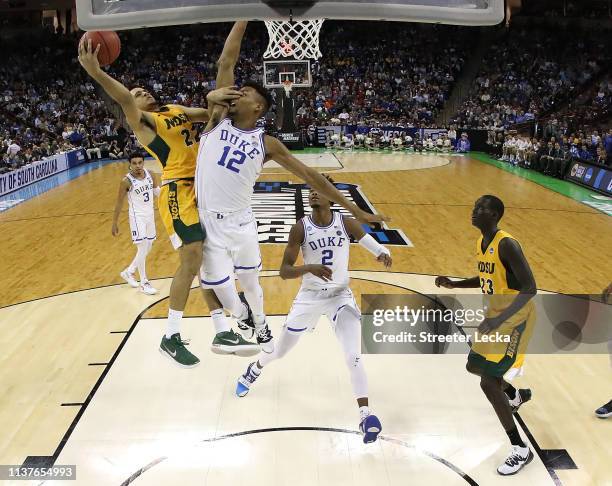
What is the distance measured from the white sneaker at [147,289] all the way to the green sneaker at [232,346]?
176 inches

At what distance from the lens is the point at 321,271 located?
15.6 feet

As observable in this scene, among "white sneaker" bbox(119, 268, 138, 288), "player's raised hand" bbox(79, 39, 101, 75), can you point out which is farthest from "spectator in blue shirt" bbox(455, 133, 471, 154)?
"player's raised hand" bbox(79, 39, 101, 75)

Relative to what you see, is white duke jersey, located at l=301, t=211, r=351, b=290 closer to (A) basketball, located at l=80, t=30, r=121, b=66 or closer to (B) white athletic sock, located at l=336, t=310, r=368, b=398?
(B) white athletic sock, located at l=336, t=310, r=368, b=398

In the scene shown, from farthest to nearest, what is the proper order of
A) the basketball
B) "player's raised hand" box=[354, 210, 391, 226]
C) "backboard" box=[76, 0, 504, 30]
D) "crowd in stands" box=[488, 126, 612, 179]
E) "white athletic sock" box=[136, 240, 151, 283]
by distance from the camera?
"crowd in stands" box=[488, 126, 612, 179]
"white athletic sock" box=[136, 240, 151, 283]
the basketball
"player's raised hand" box=[354, 210, 391, 226]
"backboard" box=[76, 0, 504, 30]

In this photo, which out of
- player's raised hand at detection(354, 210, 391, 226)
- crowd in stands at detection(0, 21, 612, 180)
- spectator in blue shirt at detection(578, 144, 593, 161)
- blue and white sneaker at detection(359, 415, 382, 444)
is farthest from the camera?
crowd in stands at detection(0, 21, 612, 180)

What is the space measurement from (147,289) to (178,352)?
14.7 ft

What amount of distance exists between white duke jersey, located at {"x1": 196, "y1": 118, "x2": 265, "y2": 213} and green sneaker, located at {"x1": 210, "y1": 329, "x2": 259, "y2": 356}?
89cm

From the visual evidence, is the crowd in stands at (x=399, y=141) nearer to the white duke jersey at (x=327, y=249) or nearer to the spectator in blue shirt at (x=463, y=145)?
the spectator in blue shirt at (x=463, y=145)

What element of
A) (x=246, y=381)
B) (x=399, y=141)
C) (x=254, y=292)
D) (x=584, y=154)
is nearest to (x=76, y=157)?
(x=399, y=141)

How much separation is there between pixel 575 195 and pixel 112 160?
16.6 meters

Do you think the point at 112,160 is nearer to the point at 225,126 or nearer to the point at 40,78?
the point at 40,78

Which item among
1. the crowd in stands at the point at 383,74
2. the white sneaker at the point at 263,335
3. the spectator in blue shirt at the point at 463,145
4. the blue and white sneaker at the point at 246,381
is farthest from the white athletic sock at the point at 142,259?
the crowd in stands at the point at 383,74

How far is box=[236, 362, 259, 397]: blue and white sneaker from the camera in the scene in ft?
18.4

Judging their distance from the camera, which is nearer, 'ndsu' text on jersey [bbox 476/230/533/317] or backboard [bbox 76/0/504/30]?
backboard [bbox 76/0/504/30]
